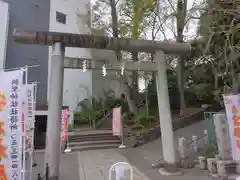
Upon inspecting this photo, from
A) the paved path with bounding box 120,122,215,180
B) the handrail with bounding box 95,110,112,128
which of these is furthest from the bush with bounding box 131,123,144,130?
the handrail with bounding box 95,110,112,128

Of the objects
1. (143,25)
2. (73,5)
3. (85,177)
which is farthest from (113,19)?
(85,177)

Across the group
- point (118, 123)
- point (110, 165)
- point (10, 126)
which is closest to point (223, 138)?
point (110, 165)

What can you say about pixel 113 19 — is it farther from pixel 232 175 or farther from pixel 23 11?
pixel 232 175

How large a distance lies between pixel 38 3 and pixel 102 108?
10.1 meters

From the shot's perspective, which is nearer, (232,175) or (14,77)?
(14,77)

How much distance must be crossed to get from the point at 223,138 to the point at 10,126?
655 centimetres

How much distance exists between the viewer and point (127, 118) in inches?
706

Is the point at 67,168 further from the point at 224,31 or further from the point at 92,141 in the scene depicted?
the point at 224,31

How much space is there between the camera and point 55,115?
22.3 feet

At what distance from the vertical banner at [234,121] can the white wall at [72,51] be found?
588 inches

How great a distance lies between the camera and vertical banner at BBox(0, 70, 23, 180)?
199 inches

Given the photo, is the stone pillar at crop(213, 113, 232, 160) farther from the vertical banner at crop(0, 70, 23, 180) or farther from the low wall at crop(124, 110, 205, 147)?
the low wall at crop(124, 110, 205, 147)

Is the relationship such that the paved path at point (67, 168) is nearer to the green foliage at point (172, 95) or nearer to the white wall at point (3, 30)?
the white wall at point (3, 30)

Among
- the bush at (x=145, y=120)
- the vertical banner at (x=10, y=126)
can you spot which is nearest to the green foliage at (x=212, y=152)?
the vertical banner at (x=10, y=126)
